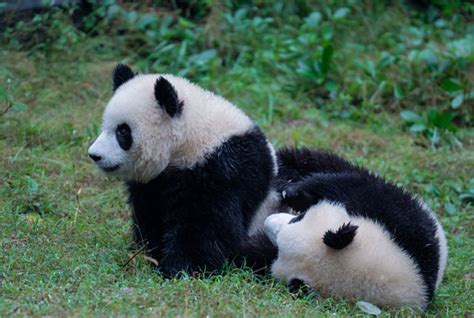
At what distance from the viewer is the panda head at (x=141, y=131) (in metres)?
5.35

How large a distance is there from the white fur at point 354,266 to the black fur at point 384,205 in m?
0.09

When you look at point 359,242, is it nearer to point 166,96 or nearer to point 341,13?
point 166,96

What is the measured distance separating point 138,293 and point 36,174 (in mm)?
2733

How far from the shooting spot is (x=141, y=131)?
5.36 metres

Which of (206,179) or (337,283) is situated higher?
(206,179)

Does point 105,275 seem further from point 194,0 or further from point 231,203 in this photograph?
point 194,0

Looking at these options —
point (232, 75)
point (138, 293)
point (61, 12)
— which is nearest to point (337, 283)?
point (138, 293)

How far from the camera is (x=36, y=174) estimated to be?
7195 mm

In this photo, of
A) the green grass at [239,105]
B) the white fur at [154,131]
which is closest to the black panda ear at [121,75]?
the white fur at [154,131]

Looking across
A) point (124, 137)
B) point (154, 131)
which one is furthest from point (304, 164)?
point (124, 137)

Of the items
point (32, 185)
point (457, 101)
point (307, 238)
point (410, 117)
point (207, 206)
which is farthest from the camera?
point (457, 101)

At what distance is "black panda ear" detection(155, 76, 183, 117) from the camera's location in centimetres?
529

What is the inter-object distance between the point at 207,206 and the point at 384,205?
120 cm

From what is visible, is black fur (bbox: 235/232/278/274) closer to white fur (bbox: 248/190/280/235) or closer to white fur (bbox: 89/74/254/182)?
white fur (bbox: 248/190/280/235)
